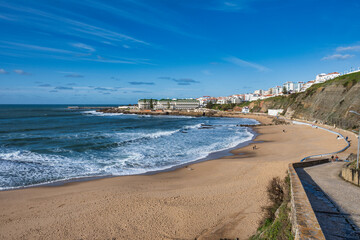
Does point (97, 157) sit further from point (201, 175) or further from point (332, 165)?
point (332, 165)

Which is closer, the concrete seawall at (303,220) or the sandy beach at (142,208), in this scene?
the concrete seawall at (303,220)

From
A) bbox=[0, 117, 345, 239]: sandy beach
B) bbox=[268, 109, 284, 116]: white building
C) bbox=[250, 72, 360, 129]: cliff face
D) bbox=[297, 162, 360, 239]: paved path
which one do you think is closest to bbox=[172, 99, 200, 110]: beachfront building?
bbox=[268, 109, 284, 116]: white building

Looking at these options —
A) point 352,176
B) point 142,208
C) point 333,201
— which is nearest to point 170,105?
point 142,208

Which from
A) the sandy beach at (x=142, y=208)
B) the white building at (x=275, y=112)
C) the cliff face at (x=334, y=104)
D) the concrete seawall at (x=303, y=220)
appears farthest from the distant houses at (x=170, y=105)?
the concrete seawall at (x=303, y=220)

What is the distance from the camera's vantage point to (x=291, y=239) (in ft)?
17.6

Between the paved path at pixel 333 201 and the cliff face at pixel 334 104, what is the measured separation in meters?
27.4

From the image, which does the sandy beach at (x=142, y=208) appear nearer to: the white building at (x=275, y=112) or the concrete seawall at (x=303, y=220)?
the concrete seawall at (x=303, y=220)

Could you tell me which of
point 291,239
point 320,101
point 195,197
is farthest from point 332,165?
point 320,101

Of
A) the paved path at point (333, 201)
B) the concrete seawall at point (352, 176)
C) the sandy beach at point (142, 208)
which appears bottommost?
the sandy beach at point (142, 208)

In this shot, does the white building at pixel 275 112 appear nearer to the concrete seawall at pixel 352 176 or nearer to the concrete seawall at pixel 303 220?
the concrete seawall at pixel 352 176

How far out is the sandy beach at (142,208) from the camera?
8.24 meters

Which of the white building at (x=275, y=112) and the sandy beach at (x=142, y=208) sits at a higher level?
the white building at (x=275, y=112)

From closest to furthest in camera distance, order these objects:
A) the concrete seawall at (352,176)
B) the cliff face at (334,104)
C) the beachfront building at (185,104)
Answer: the concrete seawall at (352,176) → the cliff face at (334,104) → the beachfront building at (185,104)

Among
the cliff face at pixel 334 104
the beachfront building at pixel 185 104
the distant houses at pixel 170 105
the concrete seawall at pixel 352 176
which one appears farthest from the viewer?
the distant houses at pixel 170 105
